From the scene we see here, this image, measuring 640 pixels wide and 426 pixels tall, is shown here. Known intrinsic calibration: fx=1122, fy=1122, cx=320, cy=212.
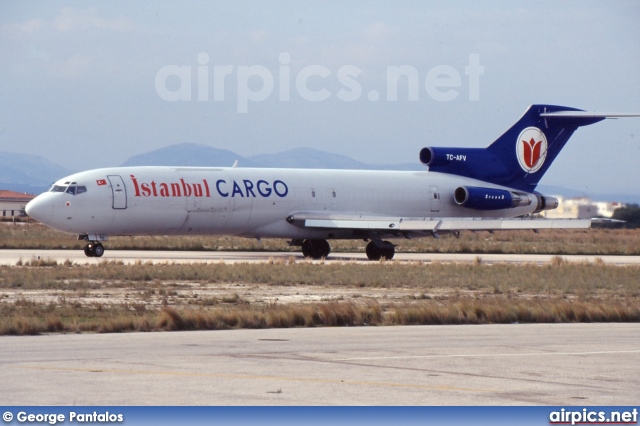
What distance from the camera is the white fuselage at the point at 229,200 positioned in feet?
136

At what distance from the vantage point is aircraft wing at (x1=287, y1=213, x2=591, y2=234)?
44531mm

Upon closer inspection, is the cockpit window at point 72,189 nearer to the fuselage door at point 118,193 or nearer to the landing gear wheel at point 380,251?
the fuselage door at point 118,193

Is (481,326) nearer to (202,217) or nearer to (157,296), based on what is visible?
(157,296)

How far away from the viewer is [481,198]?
50562mm

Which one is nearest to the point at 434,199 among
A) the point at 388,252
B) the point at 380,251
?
the point at 388,252

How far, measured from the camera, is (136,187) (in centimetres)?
4200

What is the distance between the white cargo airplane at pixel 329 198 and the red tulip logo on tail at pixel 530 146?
5 centimetres

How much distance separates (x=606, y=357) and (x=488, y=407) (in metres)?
5.10

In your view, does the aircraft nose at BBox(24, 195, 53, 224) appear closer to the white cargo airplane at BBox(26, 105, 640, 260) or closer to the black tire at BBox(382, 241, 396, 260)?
the white cargo airplane at BBox(26, 105, 640, 260)

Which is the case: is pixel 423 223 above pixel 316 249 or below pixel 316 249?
above

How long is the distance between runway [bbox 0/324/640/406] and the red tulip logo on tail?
110ft

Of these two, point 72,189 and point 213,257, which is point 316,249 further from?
point 72,189

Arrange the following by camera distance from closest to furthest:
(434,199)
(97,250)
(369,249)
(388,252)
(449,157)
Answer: (97,250) → (388,252) → (369,249) → (434,199) → (449,157)

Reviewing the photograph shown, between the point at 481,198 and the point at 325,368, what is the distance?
36819 mm
